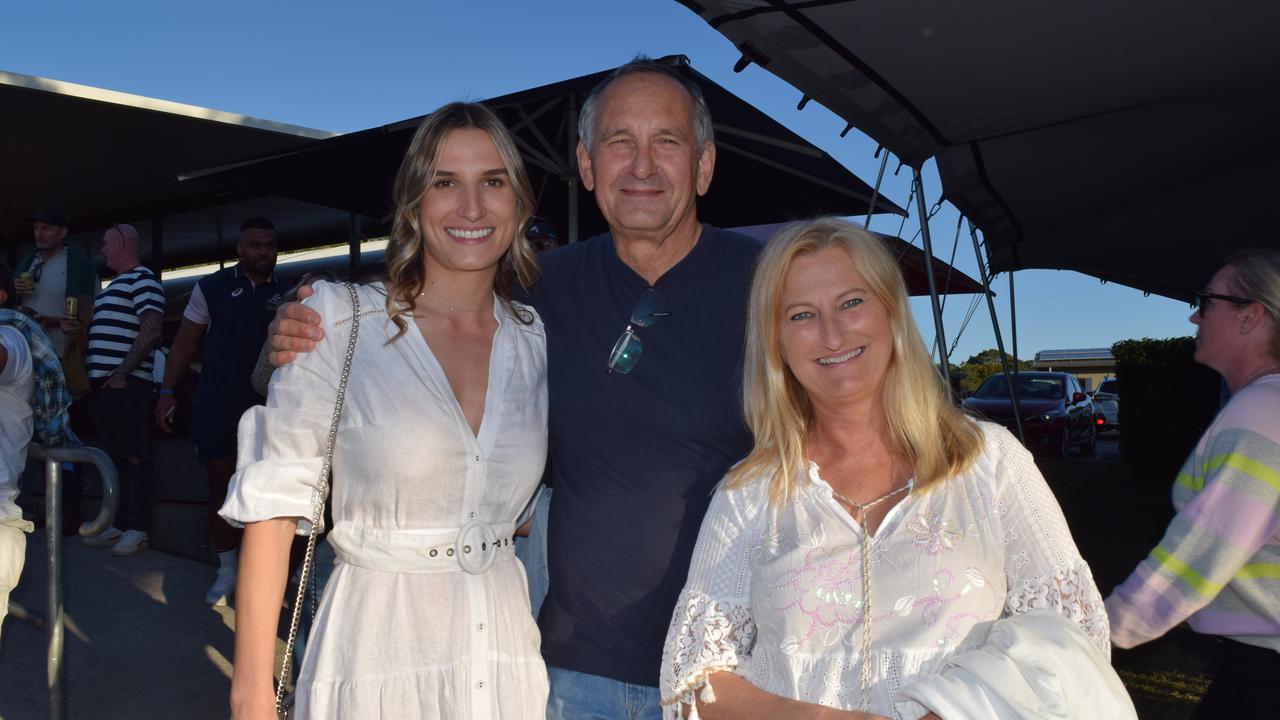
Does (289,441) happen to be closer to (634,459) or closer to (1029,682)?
(634,459)

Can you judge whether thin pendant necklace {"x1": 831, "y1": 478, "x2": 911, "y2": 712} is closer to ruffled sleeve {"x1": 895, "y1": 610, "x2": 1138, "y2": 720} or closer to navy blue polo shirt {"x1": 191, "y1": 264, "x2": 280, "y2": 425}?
ruffled sleeve {"x1": 895, "y1": 610, "x2": 1138, "y2": 720}

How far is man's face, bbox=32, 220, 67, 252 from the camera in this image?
595 centimetres

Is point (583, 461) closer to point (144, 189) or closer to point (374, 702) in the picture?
point (374, 702)

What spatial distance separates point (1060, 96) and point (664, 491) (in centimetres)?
386

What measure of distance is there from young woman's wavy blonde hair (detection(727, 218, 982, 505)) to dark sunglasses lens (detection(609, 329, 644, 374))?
0.81ft

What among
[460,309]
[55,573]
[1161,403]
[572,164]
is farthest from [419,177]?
[1161,403]

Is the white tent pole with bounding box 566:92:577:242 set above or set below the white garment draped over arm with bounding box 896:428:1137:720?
above

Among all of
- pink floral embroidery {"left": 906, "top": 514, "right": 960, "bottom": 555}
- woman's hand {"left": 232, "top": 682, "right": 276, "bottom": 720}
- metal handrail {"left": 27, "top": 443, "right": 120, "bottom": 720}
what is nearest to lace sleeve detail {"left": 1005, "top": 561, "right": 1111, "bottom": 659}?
pink floral embroidery {"left": 906, "top": 514, "right": 960, "bottom": 555}

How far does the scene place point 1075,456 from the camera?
17297mm

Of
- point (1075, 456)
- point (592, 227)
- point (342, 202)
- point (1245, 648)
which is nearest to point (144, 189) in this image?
point (342, 202)

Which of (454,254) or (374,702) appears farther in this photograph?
(454,254)

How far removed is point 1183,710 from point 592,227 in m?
5.63

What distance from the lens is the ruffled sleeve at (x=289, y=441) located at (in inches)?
62.2

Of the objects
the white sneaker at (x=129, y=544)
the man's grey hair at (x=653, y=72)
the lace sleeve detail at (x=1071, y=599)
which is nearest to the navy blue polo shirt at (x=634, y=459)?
the man's grey hair at (x=653, y=72)
